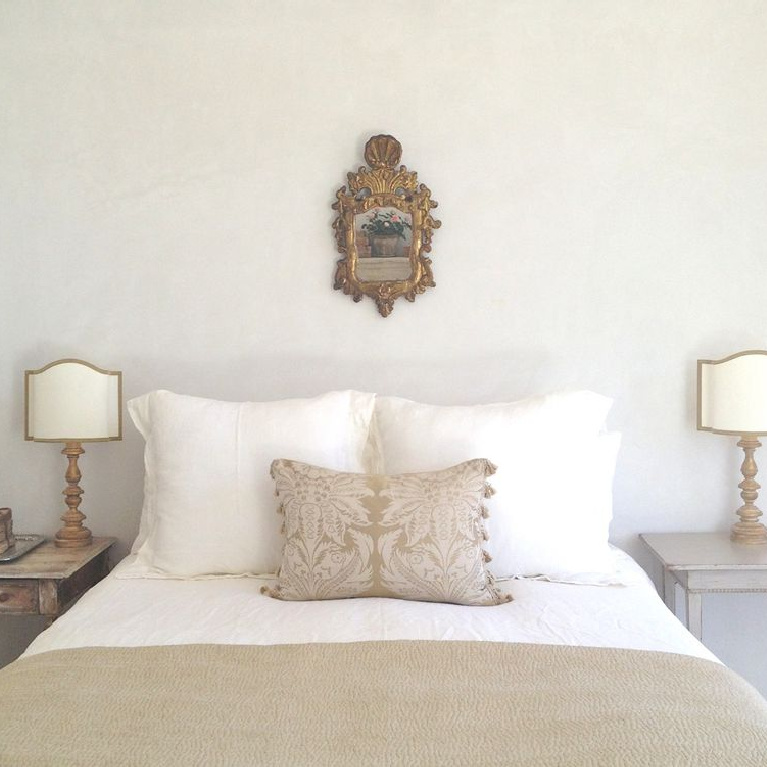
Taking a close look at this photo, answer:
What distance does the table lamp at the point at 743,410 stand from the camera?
8.10 ft

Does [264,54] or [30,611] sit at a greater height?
[264,54]

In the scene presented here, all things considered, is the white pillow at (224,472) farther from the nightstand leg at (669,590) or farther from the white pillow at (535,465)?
the nightstand leg at (669,590)

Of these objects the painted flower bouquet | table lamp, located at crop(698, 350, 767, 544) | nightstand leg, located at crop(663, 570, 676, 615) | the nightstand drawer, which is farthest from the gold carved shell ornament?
the nightstand drawer

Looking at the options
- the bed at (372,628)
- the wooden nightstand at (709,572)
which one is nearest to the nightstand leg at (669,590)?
the wooden nightstand at (709,572)

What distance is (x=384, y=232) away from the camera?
2719 mm

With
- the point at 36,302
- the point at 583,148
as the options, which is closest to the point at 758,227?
the point at 583,148

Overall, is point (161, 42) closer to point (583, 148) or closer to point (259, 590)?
point (583, 148)

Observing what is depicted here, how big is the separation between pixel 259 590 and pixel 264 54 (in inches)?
69.7

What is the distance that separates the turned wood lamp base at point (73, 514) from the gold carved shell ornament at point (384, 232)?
1024 millimetres

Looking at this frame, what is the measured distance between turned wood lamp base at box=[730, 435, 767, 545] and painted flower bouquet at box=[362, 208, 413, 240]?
1.29 meters

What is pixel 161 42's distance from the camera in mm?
2725

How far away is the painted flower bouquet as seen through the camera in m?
2.71

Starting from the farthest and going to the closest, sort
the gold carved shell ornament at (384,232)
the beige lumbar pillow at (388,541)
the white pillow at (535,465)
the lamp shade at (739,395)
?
the gold carved shell ornament at (384,232) → the lamp shade at (739,395) → the white pillow at (535,465) → the beige lumbar pillow at (388,541)

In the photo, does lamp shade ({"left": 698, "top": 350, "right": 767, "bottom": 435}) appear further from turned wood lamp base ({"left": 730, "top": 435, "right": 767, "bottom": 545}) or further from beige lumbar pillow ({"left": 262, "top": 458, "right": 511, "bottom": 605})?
beige lumbar pillow ({"left": 262, "top": 458, "right": 511, "bottom": 605})
